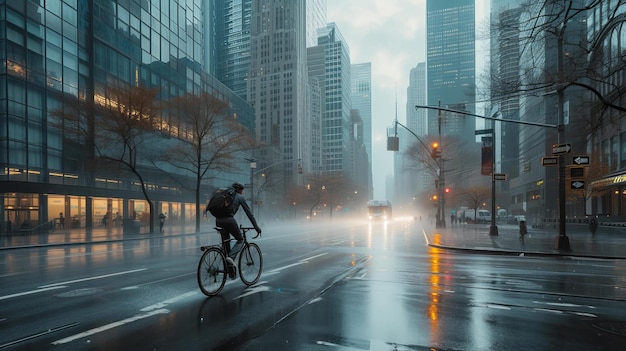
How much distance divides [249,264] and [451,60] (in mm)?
44172

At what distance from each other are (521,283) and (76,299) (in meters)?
9.00

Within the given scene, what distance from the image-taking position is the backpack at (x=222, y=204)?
7246mm

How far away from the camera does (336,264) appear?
11.8 metres

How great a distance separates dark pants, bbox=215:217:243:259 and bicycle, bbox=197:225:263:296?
0.21ft

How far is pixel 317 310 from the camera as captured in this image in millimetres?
6156

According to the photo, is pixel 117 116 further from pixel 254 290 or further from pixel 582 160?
pixel 582 160

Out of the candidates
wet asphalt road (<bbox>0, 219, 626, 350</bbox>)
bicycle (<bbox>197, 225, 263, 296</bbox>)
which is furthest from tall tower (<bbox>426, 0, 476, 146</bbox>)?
bicycle (<bbox>197, 225, 263, 296</bbox>)

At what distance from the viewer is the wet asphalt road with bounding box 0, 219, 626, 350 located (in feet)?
15.5

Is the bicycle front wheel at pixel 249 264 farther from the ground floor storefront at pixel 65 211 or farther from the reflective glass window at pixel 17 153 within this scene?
the reflective glass window at pixel 17 153

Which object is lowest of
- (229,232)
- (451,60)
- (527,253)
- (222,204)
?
(527,253)

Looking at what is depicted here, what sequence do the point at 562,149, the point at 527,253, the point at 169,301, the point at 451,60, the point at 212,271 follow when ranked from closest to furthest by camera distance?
the point at 169,301 < the point at 212,271 < the point at 527,253 < the point at 562,149 < the point at 451,60

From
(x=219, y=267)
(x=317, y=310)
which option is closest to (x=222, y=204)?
(x=219, y=267)

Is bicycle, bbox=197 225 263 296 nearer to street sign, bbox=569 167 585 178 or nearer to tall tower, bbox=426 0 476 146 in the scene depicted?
street sign, bbox=569 167 585 178

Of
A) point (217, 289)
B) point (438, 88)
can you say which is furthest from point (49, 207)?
point (438, 88)
